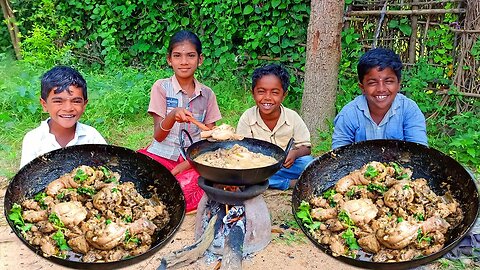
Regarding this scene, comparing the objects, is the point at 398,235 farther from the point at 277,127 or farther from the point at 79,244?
the point at 277,127

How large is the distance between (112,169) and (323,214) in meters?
1.41

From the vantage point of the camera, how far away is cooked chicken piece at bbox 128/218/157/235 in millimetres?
2490

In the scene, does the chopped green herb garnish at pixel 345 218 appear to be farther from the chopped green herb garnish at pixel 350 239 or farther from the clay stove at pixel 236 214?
the clay stove at pixel 236 214

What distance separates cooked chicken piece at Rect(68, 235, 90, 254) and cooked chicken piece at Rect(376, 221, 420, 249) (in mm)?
1526

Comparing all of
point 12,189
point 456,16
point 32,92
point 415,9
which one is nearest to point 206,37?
point 32,92

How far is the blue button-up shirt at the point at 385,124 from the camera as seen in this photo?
3.79 meters

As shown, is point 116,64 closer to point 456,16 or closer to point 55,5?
point 55,5

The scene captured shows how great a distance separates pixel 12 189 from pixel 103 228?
2.04 ft

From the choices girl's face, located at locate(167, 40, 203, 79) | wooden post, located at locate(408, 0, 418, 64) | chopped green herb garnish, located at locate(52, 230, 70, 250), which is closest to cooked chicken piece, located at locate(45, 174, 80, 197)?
chopped green herb garnish, located at locate(52, 230, 70, 250)

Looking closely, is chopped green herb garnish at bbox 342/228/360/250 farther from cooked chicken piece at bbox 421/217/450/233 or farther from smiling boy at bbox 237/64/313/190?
smiling boy at bbox 237/64/313/190

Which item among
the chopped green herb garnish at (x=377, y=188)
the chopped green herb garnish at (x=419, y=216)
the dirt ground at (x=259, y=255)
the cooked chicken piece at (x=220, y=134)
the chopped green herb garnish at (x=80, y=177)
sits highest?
the cooked chicken piece at (x=220, y=134)

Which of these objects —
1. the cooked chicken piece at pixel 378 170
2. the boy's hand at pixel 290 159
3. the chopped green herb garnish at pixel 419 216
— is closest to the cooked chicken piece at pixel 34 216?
the cooked chicken piece at pixel 378 170

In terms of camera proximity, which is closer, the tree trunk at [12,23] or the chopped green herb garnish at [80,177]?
the chopped green herb garnish at [80,177]

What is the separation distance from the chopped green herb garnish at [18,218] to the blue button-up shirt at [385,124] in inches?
98.2
